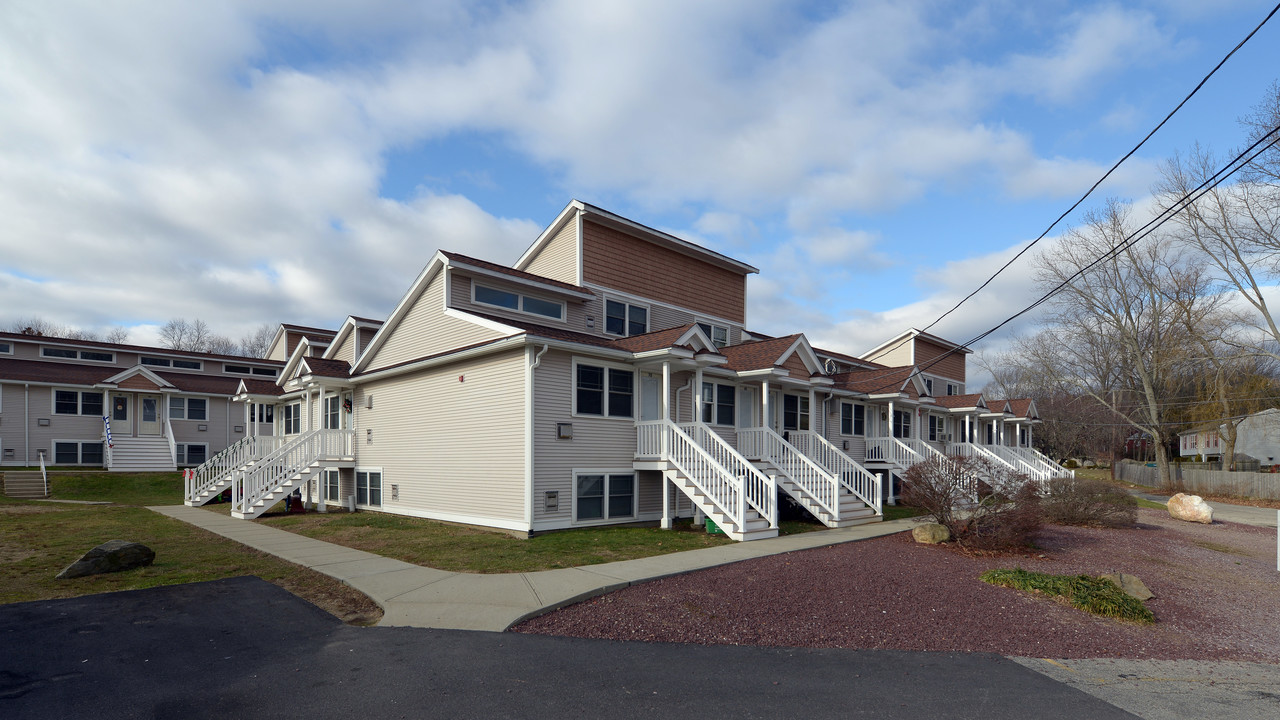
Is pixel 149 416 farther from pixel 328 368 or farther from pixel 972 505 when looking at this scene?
pixel 972 505

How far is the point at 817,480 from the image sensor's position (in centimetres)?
1691

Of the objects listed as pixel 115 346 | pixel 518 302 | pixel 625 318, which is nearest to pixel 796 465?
pixel 625 318

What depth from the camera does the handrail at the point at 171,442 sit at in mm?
30672

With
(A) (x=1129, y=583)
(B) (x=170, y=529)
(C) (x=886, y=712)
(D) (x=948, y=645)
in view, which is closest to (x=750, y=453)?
(A) (x=1129, y=583)

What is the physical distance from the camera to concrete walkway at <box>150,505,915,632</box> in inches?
305

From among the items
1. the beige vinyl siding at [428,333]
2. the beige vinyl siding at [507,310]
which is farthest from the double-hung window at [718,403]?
the beige vinyl siding at [428,333]

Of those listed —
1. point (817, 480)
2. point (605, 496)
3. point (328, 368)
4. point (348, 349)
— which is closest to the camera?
point (605, 496)

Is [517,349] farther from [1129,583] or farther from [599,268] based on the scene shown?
[1129,583]

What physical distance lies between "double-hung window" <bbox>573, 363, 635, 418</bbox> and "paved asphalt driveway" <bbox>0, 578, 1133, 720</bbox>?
829cm

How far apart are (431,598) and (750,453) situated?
36.3ft

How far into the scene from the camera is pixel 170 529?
15578 mm

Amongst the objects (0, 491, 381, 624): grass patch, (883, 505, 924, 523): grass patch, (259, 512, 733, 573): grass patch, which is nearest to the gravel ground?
(259, 512, 733, 573): grass patch

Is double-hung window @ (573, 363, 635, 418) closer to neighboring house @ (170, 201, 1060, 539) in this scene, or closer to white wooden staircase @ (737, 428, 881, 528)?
neighboring house @ (170, 201, 1060, 539)

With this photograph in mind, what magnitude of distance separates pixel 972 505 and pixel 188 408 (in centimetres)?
3410
